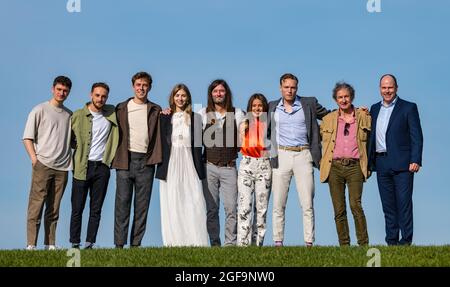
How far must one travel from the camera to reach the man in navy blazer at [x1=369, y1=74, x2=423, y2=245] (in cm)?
1473

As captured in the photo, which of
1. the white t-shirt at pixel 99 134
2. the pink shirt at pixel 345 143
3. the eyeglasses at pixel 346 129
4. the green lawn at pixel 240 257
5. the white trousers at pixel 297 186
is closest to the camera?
the green lawn at pixel 240 257

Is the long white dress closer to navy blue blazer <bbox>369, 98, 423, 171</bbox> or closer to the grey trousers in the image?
the grey trousers

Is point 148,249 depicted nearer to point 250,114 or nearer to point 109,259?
point 109,259

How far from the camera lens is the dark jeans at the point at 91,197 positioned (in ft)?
49.5

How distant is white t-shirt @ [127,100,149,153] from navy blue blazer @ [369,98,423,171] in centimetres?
413

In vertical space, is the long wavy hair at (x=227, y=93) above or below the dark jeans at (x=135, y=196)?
above

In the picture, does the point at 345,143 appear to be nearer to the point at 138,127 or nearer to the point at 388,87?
the point at 388,87

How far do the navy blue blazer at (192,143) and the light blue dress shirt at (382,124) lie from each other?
3.23 metres

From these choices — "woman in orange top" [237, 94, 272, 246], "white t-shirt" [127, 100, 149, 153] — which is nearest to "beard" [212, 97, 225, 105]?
"woman in orange top" [237, 94, 272, 246]

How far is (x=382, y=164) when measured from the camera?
14.9 metres

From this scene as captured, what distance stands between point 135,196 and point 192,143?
1.43 metres

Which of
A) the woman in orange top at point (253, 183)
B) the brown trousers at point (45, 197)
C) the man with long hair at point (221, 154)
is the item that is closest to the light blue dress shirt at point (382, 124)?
the woman in orange top at point (253, 183)

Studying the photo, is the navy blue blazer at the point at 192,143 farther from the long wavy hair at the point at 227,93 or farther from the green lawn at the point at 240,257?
the green lawn at the point at 240,257
